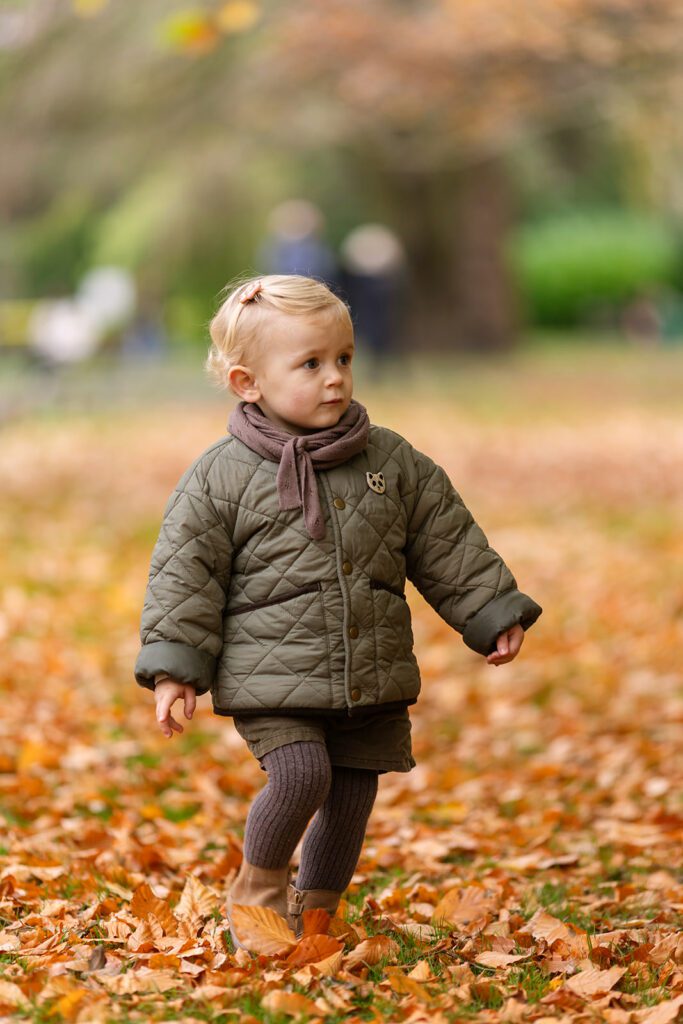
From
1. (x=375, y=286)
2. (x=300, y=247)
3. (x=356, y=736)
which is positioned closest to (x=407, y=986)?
(x=356, y=736)

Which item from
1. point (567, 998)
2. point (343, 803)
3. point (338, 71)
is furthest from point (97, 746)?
point (338, 71)

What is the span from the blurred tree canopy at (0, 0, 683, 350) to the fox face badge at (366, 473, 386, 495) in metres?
4.49

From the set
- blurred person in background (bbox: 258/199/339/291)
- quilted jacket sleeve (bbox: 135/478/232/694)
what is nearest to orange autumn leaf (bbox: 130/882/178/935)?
quilted jacket sleeve (bbox: 135/478/232/694)

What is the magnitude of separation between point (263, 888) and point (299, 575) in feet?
2.51

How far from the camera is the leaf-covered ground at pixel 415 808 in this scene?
3.46 metres

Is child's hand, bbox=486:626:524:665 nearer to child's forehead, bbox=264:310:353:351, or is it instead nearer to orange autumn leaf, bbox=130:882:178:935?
child's forehead, bbox=264:310:353:351

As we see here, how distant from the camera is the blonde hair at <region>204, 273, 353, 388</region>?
3574 millimetres

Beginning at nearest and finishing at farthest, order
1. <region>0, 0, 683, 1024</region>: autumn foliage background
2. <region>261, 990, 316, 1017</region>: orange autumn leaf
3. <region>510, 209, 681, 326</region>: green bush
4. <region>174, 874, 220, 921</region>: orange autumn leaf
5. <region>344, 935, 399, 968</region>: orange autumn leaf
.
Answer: <region>261, 990, 316, 1017</region>: orange autumn leaf, <region>344, 935, 399, 968</region>: orange autumn leaf, <region>0, 0, 683, 1024</region>: autumn foliage background, <region>174, 874, 220, 921</region>: orange autumn leaf, <region>510, 209, 681, 326</region>: green bush

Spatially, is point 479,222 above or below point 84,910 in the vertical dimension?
above

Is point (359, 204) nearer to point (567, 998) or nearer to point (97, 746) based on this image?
point (97, 746)

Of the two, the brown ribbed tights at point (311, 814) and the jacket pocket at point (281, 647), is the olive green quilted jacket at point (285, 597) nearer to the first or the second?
the jacket pocket at point (281, 647)

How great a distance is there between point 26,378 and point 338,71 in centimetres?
636

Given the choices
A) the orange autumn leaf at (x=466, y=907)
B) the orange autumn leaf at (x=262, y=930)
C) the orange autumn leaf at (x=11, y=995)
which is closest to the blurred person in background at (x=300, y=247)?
the orange autumn leaf at (x=466, y=907)

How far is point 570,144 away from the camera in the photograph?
2702cm
